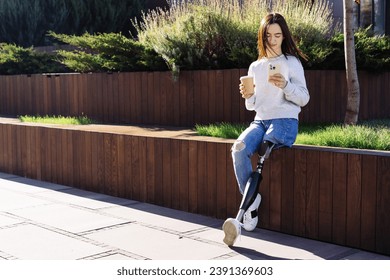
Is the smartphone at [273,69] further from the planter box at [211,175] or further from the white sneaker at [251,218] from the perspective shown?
the white sneaker at [251,218]

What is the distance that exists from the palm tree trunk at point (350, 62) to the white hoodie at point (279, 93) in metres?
1.59

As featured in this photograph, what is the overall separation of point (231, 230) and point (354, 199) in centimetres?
95

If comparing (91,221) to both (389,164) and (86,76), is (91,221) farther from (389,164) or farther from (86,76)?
(86,76)

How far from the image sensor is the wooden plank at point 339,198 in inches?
185

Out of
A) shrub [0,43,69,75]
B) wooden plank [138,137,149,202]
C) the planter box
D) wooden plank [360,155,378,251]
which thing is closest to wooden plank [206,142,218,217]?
the planter box

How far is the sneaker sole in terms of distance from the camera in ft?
15.2

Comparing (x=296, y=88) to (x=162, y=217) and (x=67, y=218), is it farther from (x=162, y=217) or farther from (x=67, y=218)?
(x=67, y=218)

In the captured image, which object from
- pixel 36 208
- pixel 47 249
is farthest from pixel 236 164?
pixel 36 208

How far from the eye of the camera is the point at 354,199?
15.2ft

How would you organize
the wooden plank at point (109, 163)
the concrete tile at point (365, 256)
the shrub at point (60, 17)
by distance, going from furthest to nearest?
the shrub at point (60, 17) → the wooden plank at point (109, 163) → the concrete tile at point (365, 256)

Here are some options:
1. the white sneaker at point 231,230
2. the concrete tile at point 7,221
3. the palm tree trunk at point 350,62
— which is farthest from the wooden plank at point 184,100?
the white sneaker at point 231,230

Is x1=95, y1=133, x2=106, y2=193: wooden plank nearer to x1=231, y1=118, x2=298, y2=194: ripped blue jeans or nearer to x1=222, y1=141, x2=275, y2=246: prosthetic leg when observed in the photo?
x1=231, y1=118, x2=298, y2=194: ripped blue jeans

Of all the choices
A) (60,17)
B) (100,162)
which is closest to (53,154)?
(100,162)

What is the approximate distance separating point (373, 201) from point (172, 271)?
1.56m
